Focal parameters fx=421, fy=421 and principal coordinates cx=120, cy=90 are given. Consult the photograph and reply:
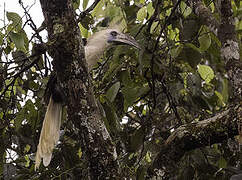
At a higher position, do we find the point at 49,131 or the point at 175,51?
the point at 175,51

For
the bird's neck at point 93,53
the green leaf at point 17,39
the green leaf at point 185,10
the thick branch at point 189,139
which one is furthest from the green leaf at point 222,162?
the green leaf at point 17,39

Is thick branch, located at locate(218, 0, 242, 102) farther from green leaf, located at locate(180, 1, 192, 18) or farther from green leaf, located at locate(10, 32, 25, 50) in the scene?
green leaf, located at locate(10, 32, 25, 50)

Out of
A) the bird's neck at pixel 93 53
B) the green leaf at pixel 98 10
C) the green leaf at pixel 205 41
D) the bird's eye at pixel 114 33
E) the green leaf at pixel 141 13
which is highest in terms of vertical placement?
the green leaf at pixel 98 10

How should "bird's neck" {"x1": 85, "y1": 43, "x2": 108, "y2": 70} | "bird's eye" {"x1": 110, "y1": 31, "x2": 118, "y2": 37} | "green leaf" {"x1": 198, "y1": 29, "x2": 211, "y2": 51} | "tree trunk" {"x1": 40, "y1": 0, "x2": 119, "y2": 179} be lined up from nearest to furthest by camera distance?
"tree trunk" {"x1": 40, "y1": 0, "x2": 119, "y2": 179}
"green leaf" {"x1": 198, "y1": 29, "x2": 211, "y2": 51}
"bird's neck" {"x1": 85, "y1": 43, "x2": 108, "y2": 70}
"bird's eye" {"x1": 110, "y1": 31, "x2": 118, "y2": 37}

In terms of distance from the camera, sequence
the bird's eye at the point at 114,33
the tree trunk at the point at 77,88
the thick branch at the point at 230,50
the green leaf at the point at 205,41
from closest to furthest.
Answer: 1. the tree trunk at the point at 77,88
2. the thick branch at the point at 230,50
3. the green leaf at the point at 205,41
4. the bird's eye at the point at 114,33

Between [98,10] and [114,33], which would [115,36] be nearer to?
[114,33]

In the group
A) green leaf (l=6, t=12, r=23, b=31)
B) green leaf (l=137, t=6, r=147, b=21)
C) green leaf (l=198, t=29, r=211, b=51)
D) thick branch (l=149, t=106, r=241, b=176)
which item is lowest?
thick branch (l=149, t=106, r=241, b=176)

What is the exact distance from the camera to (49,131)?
1346mm

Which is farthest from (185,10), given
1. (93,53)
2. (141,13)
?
(93,53)

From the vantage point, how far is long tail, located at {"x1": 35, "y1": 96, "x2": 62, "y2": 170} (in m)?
1.31

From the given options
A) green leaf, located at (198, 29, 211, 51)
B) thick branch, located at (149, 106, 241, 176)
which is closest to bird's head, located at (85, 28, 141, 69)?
green leaf, located at (198, 29, 211, 51)

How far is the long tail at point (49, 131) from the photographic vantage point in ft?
4.29

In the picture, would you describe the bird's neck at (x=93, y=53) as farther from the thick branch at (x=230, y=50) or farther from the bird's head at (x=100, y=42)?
the thick branch at (x=230, y=50)

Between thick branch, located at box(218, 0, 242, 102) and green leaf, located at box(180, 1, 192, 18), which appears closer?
thick branch, located at box(218, 0, 242, 102)
